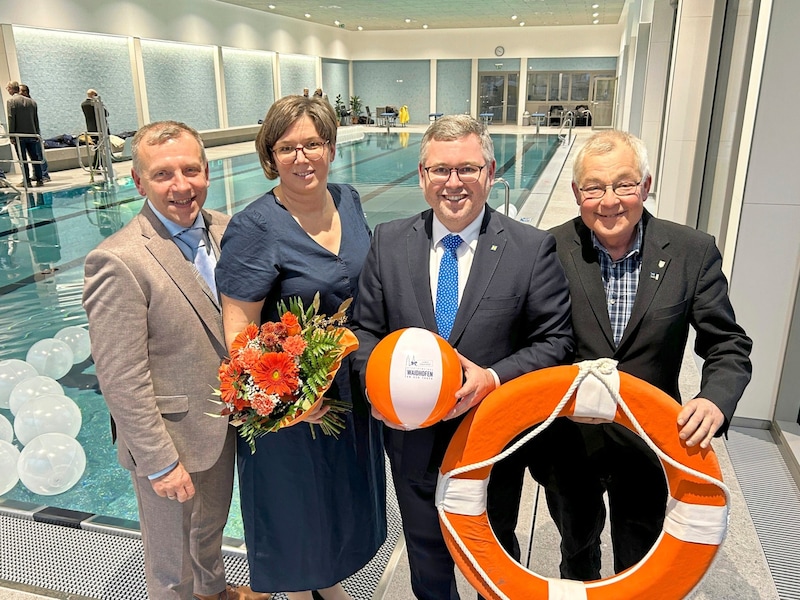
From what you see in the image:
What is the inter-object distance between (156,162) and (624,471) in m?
1.55

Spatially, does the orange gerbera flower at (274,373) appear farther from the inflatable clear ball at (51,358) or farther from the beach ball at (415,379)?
the inflatable clear ball at (51,358)

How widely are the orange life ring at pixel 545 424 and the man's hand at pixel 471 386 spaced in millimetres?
24

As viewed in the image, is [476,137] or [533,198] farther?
[533,198]

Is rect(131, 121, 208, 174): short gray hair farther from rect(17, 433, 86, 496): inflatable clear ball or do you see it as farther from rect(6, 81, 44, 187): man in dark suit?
rect(6, 81, 44, 187): man in dark suit

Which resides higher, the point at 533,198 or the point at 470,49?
the point at 470,49

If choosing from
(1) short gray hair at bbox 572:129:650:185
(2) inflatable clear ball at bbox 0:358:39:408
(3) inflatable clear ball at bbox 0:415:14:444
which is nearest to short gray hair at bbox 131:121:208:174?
(1) short gray hair at bbox 572:129:650:185

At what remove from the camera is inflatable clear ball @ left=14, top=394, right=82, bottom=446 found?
10.5 feet

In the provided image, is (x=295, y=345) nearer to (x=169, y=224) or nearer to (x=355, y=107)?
(x=169, y=224)

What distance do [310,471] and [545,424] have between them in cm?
77

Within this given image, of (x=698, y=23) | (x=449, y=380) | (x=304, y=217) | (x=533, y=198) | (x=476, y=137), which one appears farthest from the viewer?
(x=533, y=198)

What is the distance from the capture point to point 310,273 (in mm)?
1705

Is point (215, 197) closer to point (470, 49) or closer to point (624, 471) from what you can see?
point (624, 471)

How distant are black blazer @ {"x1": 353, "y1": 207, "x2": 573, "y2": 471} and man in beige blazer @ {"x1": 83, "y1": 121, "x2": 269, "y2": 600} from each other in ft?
1.63

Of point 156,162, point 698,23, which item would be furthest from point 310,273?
point 698,23
